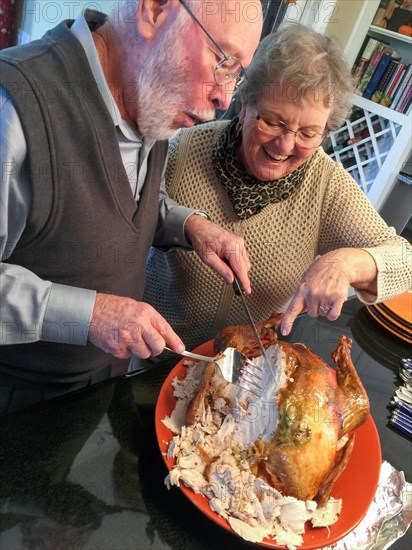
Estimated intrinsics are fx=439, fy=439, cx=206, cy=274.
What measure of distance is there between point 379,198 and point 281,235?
9.50ft

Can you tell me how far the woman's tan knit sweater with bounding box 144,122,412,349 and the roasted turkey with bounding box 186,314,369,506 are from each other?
1.34ft

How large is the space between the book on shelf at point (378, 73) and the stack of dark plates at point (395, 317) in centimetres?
290

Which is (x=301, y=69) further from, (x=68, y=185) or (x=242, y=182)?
(x=68, y=185)

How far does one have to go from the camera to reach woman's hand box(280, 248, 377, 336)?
1180 millimetres

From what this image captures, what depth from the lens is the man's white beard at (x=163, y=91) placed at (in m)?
0.87

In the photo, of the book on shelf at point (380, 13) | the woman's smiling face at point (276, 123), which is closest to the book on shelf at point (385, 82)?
the book on shelf at point (380, 13)

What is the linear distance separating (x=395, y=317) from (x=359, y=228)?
352 mm

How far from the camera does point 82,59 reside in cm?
88

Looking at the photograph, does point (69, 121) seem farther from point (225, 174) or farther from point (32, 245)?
point (225, 174)

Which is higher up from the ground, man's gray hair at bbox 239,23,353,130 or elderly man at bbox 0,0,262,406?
man's gray hair at bbox 239,23,353,130

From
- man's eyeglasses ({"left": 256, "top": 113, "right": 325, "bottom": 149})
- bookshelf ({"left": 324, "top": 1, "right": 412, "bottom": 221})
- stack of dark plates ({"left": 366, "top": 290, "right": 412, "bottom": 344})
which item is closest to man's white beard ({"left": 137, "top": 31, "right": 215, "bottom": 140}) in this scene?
man's eyeglasses ({"left": 256, "top": 113, "right": 325, "bottom": 149})

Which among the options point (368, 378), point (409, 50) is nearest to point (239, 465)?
point (368, 378)

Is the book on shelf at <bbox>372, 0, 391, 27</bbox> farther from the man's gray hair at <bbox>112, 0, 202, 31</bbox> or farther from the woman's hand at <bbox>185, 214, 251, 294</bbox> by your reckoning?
the man's gray hair at <bbox>112, 0, 202, 31</bbox>

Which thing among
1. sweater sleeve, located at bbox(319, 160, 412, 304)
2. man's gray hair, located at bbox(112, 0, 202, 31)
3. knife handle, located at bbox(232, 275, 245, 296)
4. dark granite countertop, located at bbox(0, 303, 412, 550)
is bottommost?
dark granite countertop, located at bbox(0, 303, 412, 550)
